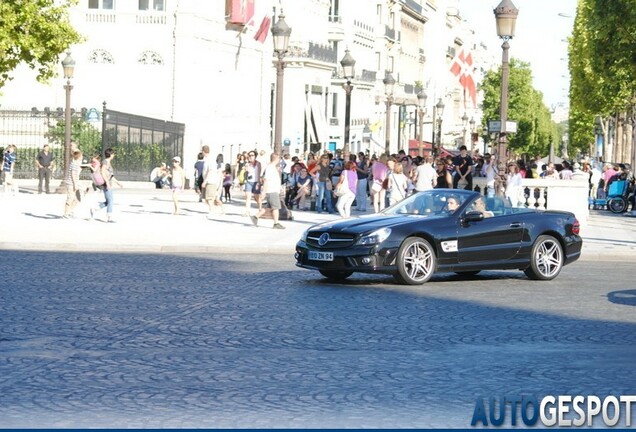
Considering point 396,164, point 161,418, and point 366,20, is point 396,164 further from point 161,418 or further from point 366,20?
point 366,20

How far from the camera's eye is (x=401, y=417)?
31.7 feet

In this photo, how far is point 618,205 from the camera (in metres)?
45.3

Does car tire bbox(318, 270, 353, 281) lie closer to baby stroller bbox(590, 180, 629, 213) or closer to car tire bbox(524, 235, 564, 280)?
car tire bbox(524, 235, 564, 280)

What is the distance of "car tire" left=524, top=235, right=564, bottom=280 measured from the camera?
2088 centimetres

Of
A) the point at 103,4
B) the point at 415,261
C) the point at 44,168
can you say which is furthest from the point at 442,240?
the point at 103,4

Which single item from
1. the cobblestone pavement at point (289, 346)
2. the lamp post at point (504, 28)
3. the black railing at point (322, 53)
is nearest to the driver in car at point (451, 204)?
the cobblestone pavement at point (289, 346)

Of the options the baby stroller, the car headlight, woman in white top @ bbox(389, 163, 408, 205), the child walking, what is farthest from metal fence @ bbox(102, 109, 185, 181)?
the car headlight

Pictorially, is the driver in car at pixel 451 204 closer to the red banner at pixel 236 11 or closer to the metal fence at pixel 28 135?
the metal fence at pixel 28 135

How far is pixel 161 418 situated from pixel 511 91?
6379 inches

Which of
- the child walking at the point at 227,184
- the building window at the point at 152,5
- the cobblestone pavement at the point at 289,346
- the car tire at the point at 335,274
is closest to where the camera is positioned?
the cobblestone pavement at the point at 289,346

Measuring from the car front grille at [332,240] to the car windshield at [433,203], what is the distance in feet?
4.26

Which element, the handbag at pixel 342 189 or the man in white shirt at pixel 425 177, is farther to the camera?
the man in white shirt at pixel 425 177

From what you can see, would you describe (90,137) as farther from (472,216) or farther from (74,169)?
(472,216)

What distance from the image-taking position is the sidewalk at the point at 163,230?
26.2 m
